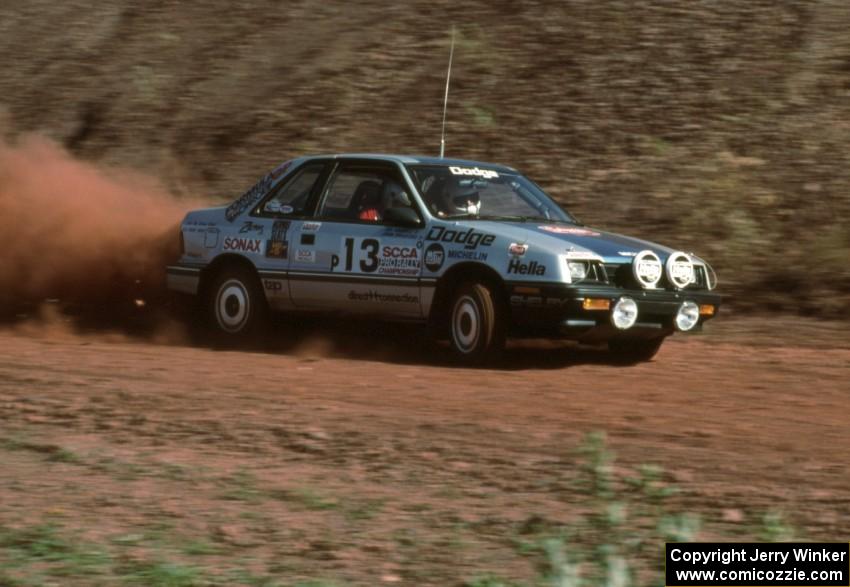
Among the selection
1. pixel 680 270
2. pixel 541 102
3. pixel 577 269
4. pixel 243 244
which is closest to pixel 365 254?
pixel 243 244

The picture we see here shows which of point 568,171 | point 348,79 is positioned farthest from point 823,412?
point 348,79

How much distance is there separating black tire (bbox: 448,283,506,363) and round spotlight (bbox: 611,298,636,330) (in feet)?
2.61

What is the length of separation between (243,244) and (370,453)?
4655mm

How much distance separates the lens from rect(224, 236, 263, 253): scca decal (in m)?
11.0

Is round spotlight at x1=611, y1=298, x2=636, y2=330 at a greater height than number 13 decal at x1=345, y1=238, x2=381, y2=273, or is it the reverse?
number 13 decal at x1=345, y1=238, x2=381, y2=273

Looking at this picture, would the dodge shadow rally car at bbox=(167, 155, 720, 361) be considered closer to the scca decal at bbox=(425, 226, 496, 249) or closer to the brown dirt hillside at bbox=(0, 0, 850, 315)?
the scca decal at bbox=(425, 226, 496, 249)

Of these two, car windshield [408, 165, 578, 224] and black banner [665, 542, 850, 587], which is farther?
car windshield [408, 165, 578, 224]

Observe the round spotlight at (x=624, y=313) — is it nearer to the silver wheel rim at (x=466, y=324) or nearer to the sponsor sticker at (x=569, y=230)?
the sponsor sticker at (x=569, y=230)

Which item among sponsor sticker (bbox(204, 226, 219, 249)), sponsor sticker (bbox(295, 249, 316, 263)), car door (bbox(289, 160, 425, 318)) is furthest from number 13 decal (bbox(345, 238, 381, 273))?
sponsor sticker (bbox(204, 226, 219, 249))

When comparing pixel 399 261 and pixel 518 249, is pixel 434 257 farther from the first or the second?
pixel 518 249

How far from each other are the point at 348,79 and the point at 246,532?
1560 cm

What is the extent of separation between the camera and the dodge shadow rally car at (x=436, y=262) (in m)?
9.45

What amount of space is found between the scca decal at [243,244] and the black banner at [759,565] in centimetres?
659

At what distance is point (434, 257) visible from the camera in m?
9.91
